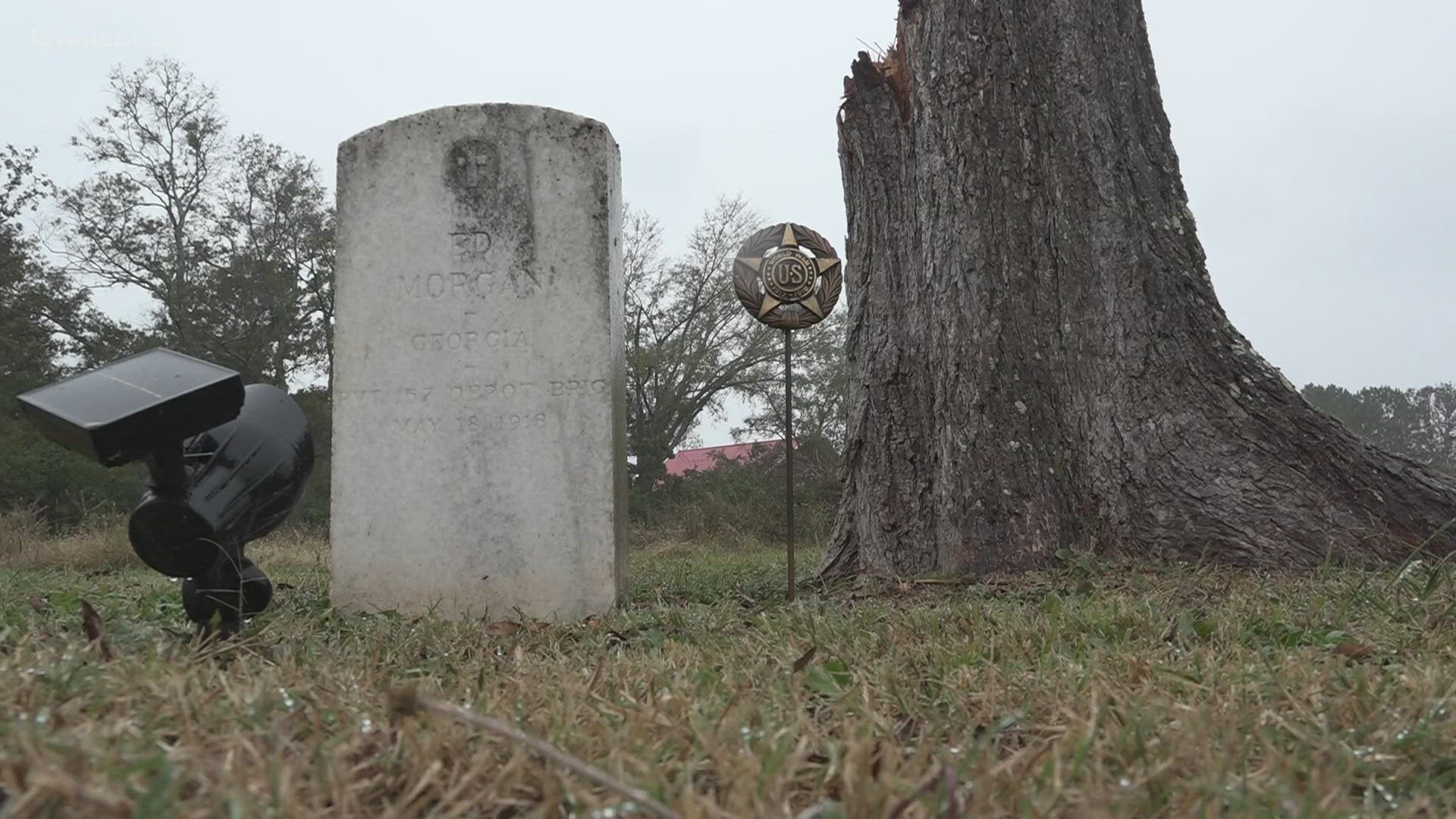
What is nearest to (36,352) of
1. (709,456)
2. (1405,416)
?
(709,456)

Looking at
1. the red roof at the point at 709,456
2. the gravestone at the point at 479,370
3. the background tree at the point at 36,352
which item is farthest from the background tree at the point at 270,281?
the gravestone at the point at 479,370

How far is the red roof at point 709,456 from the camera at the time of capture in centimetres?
2100

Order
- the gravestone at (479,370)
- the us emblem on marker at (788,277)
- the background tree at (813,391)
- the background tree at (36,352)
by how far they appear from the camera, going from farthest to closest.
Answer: the background tree at (813,391) < the background tree at (36,352) < the us emblem on marker at (788,277) < the gravestone at (479,370)

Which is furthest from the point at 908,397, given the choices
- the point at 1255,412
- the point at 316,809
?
the point at 316,809

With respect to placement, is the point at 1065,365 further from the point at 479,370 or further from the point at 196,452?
the point at 196,452

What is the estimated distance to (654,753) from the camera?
1293 mm

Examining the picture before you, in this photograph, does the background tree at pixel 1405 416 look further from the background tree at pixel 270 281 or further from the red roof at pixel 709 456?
the background tree at pixel 270 281

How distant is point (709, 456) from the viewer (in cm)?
2316

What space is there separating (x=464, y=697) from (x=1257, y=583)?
2742mm

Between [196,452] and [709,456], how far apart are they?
20.8 metres

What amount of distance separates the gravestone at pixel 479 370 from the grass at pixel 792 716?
1345 millimetres

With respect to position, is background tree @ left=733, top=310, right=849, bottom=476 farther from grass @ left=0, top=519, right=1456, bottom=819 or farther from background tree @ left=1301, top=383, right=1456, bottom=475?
grass @ left=0, top=519, right=1456, bottom=819

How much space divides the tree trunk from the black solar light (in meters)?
2.89

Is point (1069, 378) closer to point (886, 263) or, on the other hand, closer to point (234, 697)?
point (886, 263)
